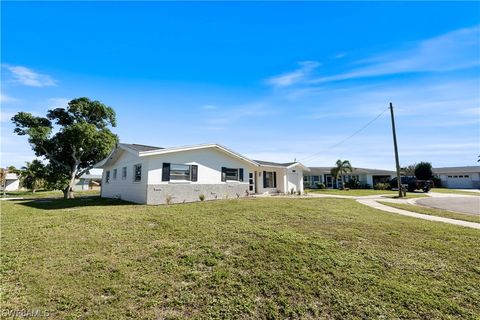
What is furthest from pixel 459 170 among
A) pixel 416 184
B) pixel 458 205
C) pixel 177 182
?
pixel 177 182

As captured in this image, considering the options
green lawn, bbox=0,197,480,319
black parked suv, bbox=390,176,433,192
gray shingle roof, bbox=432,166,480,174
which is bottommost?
green lawn, bbox=0,197,480,319

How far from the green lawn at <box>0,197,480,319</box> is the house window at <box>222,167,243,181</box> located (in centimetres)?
996

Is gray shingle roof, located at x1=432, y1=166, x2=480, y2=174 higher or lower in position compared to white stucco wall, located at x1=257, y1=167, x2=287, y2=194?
higher

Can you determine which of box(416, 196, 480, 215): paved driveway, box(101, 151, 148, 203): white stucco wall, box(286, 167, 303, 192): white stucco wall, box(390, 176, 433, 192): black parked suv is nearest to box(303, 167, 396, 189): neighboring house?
box(390, 176, 433, 192): black parked suv

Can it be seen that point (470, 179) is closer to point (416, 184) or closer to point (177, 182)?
point (416, 184)

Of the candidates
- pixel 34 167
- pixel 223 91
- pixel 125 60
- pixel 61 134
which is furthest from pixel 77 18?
Answer: pixel 34 167

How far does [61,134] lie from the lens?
22781 mm

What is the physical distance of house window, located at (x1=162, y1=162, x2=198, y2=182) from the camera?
14781 mm

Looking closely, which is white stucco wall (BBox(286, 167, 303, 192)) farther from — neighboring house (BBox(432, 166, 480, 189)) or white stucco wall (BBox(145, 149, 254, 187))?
neighboring house (BBox(432, 166, 480, 189))

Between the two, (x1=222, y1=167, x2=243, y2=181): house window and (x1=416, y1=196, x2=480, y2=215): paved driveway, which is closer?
(x1=416, y1=196, x2=480, y2=215): paved driveway

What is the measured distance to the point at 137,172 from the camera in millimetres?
15930

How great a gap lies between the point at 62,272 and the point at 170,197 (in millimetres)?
9851

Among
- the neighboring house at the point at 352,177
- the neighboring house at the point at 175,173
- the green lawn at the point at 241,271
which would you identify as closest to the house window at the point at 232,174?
the neighboring house at the point at 175,173

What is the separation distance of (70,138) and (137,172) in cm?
1107
